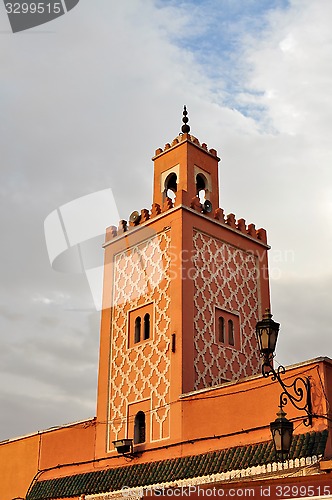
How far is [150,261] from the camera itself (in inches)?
690

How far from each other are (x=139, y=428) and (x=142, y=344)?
6.60 ft

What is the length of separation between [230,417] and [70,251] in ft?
19.2

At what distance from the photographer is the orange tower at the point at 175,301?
51.9 ft

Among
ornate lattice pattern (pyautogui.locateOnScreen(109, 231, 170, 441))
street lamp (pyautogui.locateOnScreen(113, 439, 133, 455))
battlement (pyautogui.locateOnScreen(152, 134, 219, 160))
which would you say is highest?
battlement (pyautogui.locateOnScreen(152, 134, 219, 160))

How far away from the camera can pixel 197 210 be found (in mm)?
17406

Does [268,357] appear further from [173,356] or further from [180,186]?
[180,186]

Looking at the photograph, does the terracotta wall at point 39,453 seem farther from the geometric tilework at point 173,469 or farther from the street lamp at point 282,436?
the street lamp at point 282,436

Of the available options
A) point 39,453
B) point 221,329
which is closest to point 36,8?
point 221,329

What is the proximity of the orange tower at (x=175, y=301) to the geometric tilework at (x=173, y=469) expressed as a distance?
0.64 metres

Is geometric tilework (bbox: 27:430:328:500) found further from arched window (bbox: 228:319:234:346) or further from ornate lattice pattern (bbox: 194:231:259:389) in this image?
arched window (bbox: 228:319:234:346)

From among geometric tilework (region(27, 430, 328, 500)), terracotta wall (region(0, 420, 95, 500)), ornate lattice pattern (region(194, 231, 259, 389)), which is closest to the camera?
geometric tilework (region(27, 430, 328, 500))

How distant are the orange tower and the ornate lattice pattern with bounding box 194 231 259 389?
0.03 metres

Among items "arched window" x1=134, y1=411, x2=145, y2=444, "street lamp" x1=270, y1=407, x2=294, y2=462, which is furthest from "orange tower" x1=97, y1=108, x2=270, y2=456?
"street lamp" x1=270, y1=407, x2=294, y2=462

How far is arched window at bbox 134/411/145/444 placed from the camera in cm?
1590
